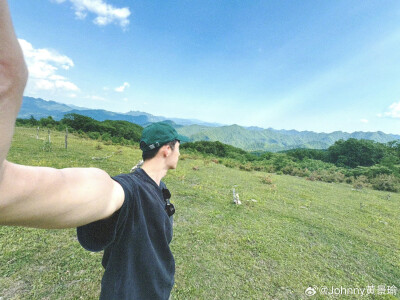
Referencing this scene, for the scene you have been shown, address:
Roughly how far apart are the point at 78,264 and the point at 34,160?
964 centimetres

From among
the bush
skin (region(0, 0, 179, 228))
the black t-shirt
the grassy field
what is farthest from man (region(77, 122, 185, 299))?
the bush

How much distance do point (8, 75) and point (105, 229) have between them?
95cm

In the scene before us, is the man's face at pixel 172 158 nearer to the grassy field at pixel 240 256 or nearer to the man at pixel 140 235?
the man at pixel 140 235

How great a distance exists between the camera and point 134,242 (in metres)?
1.27

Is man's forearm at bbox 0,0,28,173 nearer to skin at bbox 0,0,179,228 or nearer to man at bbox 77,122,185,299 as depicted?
skin at bbox 0,0,179,228

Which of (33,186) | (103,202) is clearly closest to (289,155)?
(103,202)

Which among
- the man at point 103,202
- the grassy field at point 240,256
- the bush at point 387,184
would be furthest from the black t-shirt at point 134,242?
the bush at point 387,184

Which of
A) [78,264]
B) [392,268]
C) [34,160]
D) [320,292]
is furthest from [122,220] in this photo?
[34,160]

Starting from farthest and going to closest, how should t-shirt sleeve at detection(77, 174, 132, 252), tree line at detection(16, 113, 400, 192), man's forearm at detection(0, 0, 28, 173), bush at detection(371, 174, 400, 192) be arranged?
1. tree line at detection(16, 113, 400, 192)
2. bush at detection(371, 174, 400, 192)
3. t-shirt sleeve at detection(77, 174, 132, 252)
4. man's forearm at detection(0, 0, 28, 173)

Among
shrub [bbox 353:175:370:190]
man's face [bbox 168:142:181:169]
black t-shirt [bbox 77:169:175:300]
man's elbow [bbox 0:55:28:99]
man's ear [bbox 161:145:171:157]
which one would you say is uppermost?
man's elbow [bbox 0:55:28:99]

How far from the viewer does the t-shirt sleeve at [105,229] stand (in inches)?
42.6

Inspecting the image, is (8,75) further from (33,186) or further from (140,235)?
(140,235)

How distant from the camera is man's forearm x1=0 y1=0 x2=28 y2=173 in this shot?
1.30 ft

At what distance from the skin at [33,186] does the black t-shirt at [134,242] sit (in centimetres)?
15
